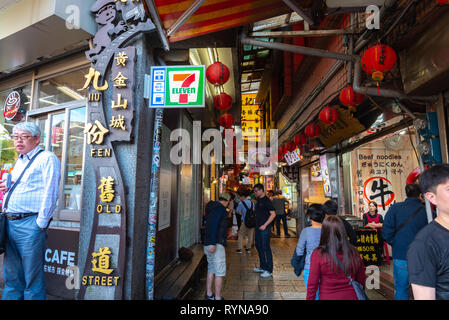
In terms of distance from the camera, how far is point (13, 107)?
6059mm

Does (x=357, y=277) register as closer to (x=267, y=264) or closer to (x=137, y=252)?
(x=137, y=252)

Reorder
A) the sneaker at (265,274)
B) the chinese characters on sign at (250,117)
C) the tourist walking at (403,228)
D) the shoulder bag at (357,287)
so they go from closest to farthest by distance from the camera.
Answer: the shoulder bag at (357,287) → the tourist walking at (403,228) → the sneaker at (265,274) → the chinese characters on sign at (250,117)

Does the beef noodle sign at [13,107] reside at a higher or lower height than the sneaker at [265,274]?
higher

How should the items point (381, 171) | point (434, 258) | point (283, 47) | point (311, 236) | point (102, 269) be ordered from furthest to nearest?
1. point (381, 171)
2. point (283, 47)
3. point (102, 269)
4. point (311, 236)
5. point (434, 258)

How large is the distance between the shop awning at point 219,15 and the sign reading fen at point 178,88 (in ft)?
2.14

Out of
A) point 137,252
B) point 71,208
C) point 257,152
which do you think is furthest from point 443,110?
point 257,152

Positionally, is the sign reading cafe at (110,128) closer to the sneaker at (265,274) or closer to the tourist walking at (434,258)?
the tourist walking at (434,258)

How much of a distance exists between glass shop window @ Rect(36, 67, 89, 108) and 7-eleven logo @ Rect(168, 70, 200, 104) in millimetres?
2138

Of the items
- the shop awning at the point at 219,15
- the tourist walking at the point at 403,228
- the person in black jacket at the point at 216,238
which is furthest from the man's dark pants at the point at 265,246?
the shop awning at the point at 219,15

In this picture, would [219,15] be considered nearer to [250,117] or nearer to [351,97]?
[351,97]

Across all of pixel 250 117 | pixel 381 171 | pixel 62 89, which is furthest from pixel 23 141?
pixel 250 117

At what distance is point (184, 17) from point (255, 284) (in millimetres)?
5460

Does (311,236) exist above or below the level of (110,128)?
below

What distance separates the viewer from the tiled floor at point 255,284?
5.10 metres
